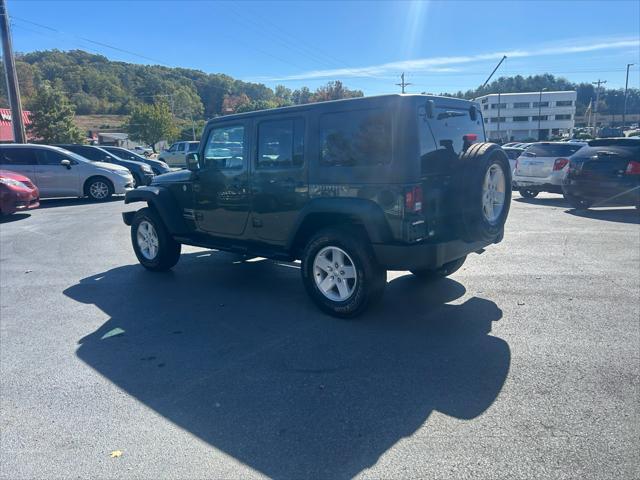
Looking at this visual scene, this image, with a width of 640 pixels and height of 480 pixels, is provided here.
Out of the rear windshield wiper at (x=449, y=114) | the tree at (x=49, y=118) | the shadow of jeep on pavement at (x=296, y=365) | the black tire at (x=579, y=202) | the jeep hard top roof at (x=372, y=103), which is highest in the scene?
the tree at (x=49, y=118)

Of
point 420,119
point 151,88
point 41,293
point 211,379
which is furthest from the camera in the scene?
point 151,88

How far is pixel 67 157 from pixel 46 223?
4.32 meters

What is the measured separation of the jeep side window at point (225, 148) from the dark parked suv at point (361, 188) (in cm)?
2

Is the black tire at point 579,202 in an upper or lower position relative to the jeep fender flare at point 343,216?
lower

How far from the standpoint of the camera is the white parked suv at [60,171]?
1479 cm

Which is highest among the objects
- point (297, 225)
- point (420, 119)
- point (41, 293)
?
point (420, 119)

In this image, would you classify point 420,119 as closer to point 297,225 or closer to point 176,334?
point 297,225

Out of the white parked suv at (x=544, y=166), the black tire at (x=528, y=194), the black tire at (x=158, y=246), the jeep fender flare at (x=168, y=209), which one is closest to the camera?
the jeep fender flare at (x=168, y=209)

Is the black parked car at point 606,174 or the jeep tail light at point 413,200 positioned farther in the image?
the black parked car at point 606,174

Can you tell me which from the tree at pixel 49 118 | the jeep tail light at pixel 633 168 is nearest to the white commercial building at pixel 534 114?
the tree at pixel 49 118

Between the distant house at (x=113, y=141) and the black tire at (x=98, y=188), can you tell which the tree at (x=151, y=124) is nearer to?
the distant house at (x=113, y=141)

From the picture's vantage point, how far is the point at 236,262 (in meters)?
7.47

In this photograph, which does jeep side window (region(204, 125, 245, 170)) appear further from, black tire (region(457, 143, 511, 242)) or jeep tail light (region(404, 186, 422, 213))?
black tire (region(457, 143, 511, 242))

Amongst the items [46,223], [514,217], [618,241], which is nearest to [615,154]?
[514,217]
